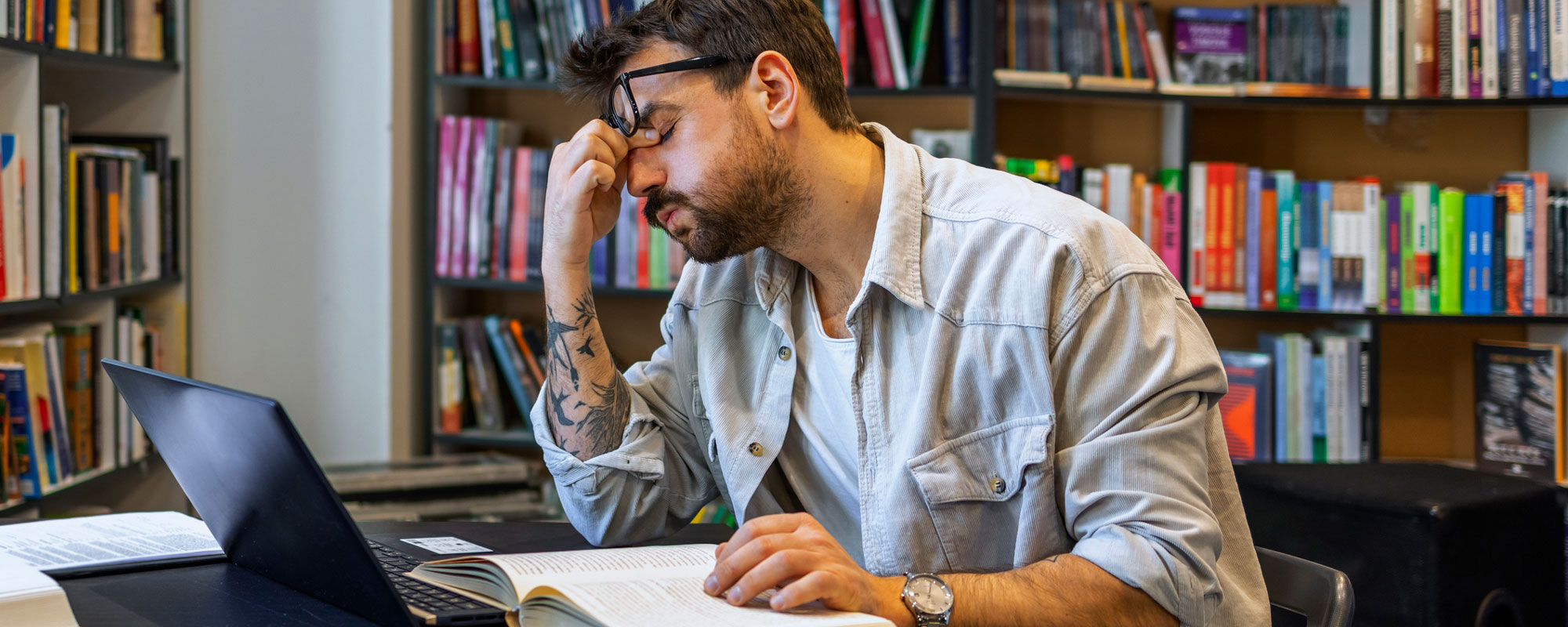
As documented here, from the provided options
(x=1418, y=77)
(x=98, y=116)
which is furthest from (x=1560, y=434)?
(x=98, y=116)

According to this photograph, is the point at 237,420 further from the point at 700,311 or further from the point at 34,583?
the point at 700,311

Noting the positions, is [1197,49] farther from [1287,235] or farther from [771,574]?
[771,574]

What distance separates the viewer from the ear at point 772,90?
4.10 ft

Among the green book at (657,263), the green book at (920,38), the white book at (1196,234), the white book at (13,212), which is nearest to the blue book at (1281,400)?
the white book at (1196,234)

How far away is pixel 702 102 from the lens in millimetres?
1250

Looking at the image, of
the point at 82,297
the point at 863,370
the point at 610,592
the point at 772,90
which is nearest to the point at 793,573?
the point at 610,592

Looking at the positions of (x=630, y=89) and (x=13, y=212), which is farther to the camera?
(x=13, y=212)

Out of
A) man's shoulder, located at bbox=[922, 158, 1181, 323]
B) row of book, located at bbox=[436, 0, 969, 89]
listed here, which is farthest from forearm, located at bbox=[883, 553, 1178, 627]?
row of book, located at bbox=[436, 0, 969, 89]

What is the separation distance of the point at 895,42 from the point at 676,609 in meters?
2.01

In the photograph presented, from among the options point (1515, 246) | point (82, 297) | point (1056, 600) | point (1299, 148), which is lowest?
point (1056, 600)

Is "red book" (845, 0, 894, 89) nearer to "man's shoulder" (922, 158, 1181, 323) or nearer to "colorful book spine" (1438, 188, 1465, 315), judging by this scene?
"colorful book spine" (1438, 188, 1465, 315)

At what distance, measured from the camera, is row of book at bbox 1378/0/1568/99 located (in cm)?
247

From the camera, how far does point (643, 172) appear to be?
129 cm

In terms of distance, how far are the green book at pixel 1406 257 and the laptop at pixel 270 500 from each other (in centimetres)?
232
